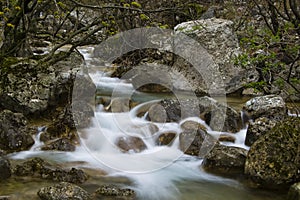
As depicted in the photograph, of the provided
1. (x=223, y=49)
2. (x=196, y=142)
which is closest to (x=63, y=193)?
(x=196, y=142)

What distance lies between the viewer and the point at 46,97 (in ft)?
20.8

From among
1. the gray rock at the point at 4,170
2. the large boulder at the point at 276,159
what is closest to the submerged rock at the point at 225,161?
the large boulder at the point at 276,159

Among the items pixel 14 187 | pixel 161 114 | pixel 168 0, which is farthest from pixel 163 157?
pixel 168 0

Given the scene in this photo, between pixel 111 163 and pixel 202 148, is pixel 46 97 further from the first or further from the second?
pixel 202 148

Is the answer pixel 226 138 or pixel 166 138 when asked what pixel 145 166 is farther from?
pixel 226 138

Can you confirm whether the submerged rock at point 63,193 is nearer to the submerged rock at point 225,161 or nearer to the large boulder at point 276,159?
the submerged rock at point 225,161

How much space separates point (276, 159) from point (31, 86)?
4.49 meters

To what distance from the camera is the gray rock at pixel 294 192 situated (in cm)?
388

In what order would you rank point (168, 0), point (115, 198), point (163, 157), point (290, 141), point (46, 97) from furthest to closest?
point (168, 0)
point (46, 97)
point (163, 157)
point (290, 141)
point (115, 198)

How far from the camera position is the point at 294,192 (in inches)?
155

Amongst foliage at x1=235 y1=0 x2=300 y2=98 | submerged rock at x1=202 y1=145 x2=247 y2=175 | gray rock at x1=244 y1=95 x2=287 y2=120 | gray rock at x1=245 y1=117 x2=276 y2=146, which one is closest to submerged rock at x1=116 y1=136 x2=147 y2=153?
submerged rock at x1=202 y1=145 x2=247 y2=175

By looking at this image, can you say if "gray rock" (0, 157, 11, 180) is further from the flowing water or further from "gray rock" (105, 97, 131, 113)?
"gray rock" (105, 97, 131, 113)

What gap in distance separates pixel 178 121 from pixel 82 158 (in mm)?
2076

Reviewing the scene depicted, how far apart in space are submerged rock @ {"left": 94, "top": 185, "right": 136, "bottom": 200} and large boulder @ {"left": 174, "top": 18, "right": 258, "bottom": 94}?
5496mm
